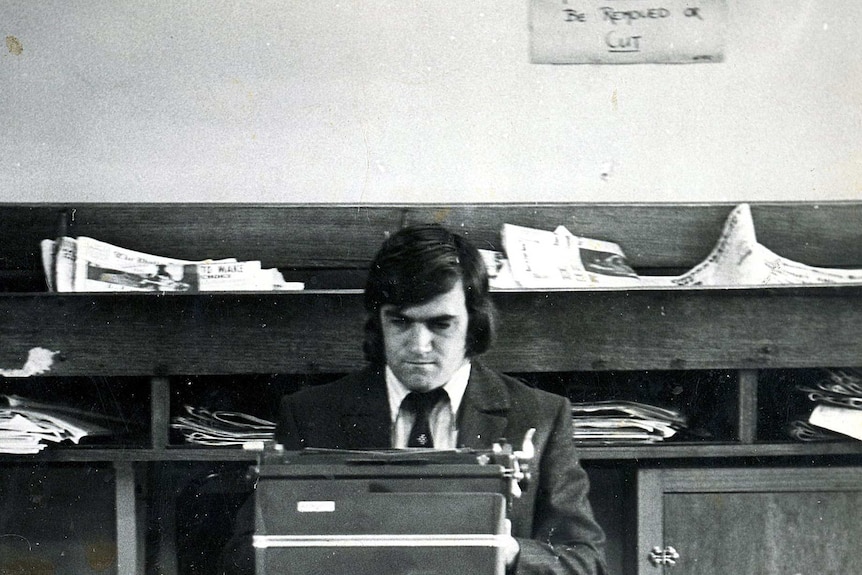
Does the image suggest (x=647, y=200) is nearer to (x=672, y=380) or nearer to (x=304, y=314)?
(x=672, y=380)

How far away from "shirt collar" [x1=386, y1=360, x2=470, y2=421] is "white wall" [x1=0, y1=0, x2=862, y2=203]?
36 cm

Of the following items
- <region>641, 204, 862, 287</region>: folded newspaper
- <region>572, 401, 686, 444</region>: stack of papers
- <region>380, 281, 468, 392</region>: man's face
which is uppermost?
<region>641, 204, 862, 287</region>: folded newspaper

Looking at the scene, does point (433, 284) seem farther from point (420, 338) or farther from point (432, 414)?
point (432, 414)

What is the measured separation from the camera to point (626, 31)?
1516mm

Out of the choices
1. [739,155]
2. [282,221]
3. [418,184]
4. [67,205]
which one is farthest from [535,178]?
[67,205]

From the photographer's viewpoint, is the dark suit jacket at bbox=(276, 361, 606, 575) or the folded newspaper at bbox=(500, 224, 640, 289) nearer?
the dark suit jacket at bbox=(276, 361, 606, 575)

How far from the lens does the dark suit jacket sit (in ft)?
4.66

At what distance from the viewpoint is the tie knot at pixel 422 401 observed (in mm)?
1446

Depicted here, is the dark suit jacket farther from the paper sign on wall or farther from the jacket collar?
the paper sign on wall

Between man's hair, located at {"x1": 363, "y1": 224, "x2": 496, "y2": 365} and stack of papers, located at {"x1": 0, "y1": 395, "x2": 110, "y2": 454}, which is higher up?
man's hair, located at {"x1": 363, "y1": 224, "x2": 496, "y2": 365}

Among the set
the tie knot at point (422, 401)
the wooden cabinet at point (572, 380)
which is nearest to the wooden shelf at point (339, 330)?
the wooden cabinet at point (572, 380)

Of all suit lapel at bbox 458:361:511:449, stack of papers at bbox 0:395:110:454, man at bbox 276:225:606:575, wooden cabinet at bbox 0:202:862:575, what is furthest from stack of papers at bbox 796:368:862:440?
stack of papers at bbox 0:395:110:454

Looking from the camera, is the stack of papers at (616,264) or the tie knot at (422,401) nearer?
the tie knot at (422,401)

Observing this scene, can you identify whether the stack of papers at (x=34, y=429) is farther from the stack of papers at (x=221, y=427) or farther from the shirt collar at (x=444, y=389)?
the shirt collar at (x=444, y=389)
